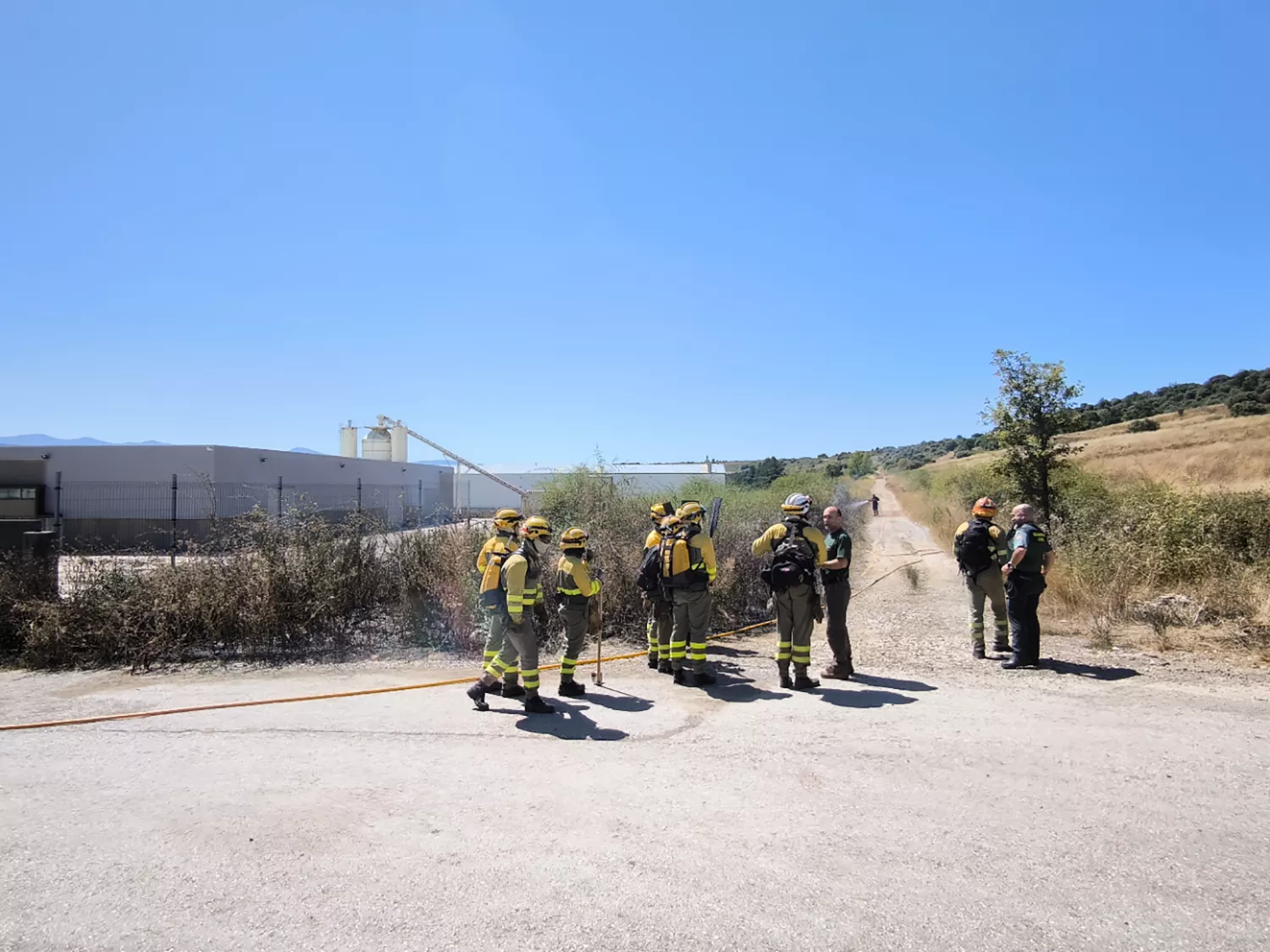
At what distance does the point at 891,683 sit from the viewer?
7.17 m

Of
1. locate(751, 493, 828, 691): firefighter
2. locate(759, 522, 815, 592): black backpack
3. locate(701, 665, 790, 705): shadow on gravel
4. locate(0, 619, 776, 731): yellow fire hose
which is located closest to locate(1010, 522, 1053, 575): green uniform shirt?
locate(751, 493, 828, 691): firefighter

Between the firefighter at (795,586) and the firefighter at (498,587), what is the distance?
232 cm

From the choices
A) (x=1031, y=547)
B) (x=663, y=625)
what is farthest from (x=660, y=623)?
(x=1031, y=547)

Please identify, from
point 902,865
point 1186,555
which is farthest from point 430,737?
point 1186,555

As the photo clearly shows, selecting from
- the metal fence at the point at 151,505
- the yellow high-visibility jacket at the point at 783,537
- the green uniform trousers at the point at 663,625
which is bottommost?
the green uniform trousers at the point at 663,625

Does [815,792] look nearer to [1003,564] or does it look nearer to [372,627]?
[1003,564]

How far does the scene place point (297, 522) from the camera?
9875 millimetres

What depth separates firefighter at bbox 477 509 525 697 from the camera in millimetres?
6535

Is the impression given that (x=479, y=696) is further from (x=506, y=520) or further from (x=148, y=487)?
(x=148, y=487)

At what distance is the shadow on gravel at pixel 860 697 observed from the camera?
641cm

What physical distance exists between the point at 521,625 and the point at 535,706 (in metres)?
0.69

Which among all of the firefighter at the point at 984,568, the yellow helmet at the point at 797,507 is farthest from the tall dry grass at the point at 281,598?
the firefighter at the point at 984,568

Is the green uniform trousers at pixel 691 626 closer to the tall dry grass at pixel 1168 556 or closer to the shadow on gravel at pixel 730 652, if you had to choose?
the shadow on gravel at pixel 730 652

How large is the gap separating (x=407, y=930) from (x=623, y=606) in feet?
23.7
